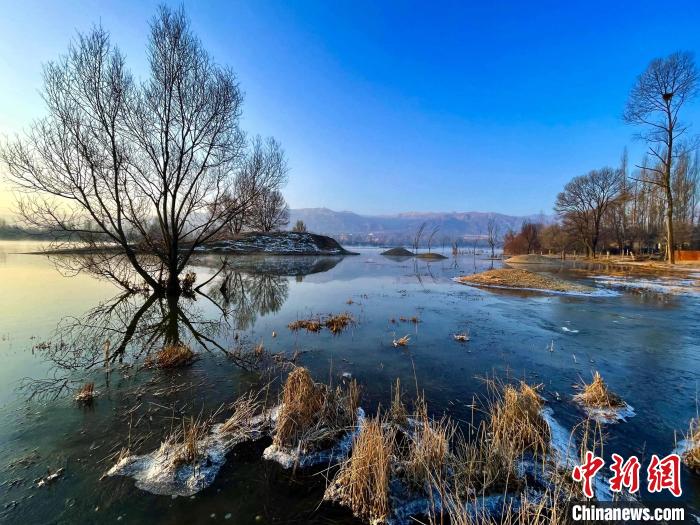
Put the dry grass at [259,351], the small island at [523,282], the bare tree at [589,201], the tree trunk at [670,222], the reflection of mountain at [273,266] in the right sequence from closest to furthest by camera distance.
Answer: the dry grass at [259,351] → the small island at [523,282] → the tree trunk at [670,222] → the reflection of mountain at [273,266] → the bare tree at [589,201]

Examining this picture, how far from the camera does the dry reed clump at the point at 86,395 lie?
5.36 metres

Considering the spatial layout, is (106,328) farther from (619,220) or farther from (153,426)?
(619,220)

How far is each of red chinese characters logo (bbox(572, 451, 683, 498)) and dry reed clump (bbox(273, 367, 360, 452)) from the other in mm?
2917

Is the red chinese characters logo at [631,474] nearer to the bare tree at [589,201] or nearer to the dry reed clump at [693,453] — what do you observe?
the dry reed clump at [693,453]

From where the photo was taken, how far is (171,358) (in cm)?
712

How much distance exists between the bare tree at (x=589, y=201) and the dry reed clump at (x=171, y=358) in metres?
61.9

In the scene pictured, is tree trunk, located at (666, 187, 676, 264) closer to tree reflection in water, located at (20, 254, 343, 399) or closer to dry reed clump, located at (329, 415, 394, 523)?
tree reflection in water, located at (20, 254, 343, 399)

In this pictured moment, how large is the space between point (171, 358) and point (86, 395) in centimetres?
180

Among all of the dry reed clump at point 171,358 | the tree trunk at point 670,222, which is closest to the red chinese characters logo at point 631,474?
the dry reed clump at point 171,358

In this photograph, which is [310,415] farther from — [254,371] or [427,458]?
[254,371]

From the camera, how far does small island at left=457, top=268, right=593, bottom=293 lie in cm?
1903

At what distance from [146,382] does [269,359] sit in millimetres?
2630

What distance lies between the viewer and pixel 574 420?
502 cm

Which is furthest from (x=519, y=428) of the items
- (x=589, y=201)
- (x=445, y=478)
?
(x=589, y=201)
